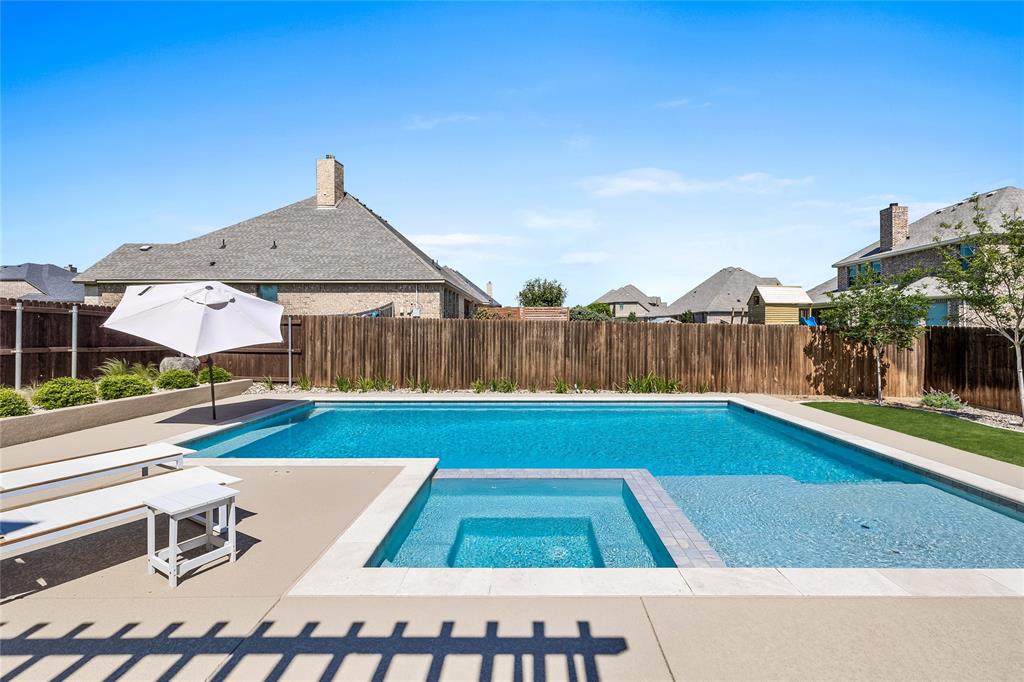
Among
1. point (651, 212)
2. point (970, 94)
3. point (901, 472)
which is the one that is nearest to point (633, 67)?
point (970, 94)

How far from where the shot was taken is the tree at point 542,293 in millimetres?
52519

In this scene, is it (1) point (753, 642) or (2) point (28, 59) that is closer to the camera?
(1) point (753, 642)

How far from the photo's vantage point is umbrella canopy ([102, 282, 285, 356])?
8086 millimetres

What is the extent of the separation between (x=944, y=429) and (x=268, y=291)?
2080cm

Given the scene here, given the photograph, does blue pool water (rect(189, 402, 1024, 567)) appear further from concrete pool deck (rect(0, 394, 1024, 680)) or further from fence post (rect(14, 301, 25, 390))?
fence post (rect(14, 301, 25, 390))

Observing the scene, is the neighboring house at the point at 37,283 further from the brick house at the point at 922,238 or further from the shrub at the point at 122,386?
the brick house at the point at 922,238

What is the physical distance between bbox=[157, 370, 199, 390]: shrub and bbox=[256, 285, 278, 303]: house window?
8330mm

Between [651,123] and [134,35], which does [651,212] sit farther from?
[134,35]

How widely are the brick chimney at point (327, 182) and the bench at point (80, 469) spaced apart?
20.4m

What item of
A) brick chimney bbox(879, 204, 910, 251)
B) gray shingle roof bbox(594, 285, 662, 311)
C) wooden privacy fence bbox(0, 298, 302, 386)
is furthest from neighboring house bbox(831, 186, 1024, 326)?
gray shingle roof bbox(594, 285, 662, 311)

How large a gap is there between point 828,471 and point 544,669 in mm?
7039

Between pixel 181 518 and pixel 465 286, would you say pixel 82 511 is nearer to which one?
pixel 181 518

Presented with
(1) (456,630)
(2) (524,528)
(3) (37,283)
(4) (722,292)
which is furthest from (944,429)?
(3) (37,283)

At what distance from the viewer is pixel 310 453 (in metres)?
8.85
